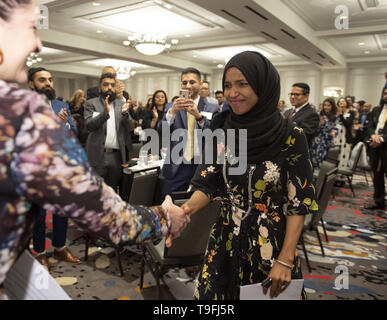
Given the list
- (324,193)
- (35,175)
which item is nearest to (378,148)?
(324,193)

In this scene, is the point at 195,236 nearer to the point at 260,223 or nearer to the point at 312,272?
the point at 260,223

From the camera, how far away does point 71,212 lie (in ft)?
2.17

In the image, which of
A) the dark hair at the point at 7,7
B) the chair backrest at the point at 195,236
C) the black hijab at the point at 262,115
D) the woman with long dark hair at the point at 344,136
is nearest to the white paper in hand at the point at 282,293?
the black hijab at the point at 262,115

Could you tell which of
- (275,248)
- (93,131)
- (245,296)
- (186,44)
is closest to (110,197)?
(245,296)

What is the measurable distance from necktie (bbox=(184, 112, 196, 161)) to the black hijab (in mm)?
1486

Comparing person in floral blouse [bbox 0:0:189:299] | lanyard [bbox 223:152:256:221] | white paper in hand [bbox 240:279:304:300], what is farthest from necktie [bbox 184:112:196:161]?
person in floral blouse [bbox 0:0:189:299]

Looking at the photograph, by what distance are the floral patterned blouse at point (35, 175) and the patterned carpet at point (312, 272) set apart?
1959mm

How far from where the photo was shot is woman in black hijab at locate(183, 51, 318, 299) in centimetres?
122

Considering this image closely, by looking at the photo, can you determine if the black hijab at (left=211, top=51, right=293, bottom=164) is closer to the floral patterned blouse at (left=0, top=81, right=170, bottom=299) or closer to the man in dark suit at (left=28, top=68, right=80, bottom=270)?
the floral patterned blouse at (left=0, top=81, right=170, bottom=299)

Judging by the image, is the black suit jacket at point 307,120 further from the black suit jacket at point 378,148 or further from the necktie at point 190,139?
the necktie at point 190,139

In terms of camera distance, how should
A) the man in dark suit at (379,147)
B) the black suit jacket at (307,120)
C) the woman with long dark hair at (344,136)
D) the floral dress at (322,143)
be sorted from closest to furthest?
1. the black suit jacket at (307,120)
2. the man in dark suit at (379,147)
3. the floral dress at (322,143)
4. the woman with long dark hair at (344,136)

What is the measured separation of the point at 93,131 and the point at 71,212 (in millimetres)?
2759

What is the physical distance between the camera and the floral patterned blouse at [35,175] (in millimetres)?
580

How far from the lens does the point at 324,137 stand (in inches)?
224
